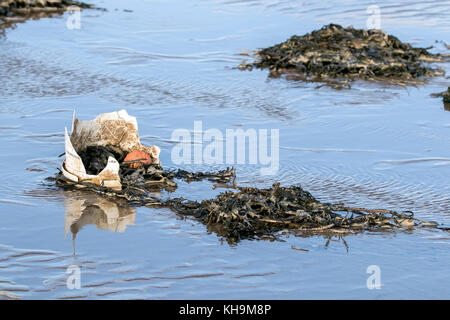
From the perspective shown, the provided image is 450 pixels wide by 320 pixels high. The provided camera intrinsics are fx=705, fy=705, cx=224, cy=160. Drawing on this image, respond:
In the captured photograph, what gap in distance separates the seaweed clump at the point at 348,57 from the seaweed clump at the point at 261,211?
3.93m

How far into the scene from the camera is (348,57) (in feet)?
29.4

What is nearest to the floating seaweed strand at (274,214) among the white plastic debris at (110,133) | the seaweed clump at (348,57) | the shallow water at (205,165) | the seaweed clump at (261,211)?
the seaweed clump at (261,211)

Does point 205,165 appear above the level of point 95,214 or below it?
above

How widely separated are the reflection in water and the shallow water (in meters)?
0.01

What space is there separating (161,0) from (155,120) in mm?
7777

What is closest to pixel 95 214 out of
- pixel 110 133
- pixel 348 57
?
pixel 110 133

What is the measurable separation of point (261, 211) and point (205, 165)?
3.97 feet

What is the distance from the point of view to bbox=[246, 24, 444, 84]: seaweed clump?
28.6ft

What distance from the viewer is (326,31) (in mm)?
9734

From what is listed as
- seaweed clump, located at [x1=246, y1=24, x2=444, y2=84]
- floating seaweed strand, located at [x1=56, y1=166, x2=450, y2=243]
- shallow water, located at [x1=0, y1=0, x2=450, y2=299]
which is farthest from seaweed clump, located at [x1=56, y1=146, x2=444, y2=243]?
seaweed clump, located at [x1=246, y1=24, x2=444, y2=84]

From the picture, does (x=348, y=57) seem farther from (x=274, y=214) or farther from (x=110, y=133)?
(x=274, y=214)

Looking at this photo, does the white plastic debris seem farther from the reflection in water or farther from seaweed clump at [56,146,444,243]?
the reflection in water

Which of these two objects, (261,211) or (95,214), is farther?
(95,214)
